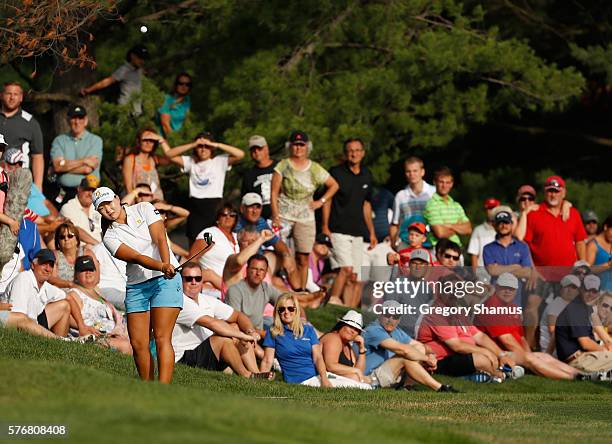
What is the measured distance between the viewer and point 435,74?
22.1 metres

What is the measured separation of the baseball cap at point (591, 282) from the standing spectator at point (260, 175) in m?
4.19

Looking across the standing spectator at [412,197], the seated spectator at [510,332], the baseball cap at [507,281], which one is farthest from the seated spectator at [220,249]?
the baseball cap at [507,281]

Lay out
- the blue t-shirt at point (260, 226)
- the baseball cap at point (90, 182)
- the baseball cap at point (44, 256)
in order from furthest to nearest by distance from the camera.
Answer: the blue t-shirt at point (260, 226), the baseball cap at point (90, 182), the baseball cap at point (44, 256)

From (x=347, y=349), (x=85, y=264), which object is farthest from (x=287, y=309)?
(x=85, y=264)

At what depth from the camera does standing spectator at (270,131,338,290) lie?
1794 centimetres

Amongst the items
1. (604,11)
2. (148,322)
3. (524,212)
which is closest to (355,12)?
(524,212)

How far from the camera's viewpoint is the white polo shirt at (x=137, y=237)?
11641 mm

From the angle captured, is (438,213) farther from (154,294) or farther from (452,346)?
(154,294)

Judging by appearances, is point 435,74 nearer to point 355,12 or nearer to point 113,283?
point 355,12

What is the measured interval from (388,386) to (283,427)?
23.4 feet

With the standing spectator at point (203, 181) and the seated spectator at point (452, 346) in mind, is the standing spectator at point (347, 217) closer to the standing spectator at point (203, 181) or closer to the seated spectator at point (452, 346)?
the standing spectator at point (203, 181)

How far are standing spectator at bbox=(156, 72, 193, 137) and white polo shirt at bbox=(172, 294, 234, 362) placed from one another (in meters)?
4.65

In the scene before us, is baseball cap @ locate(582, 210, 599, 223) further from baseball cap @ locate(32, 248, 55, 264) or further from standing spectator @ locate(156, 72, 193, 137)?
baseball cap @ locate(32, 248, 55, 264)

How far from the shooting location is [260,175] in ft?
60.1
